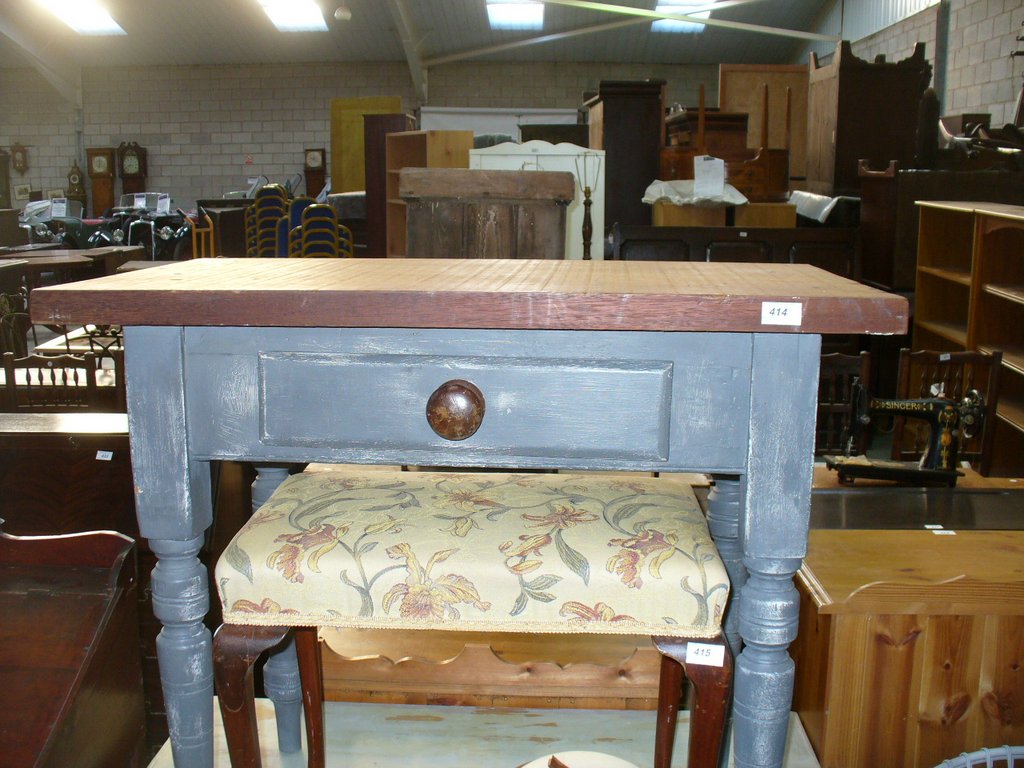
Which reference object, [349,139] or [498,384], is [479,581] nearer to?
[498,384]

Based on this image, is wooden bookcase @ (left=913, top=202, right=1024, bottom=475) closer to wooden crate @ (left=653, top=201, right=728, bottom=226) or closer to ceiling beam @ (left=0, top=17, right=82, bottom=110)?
wooden crate @ (left=653, top=201, right=728, bottom=226)

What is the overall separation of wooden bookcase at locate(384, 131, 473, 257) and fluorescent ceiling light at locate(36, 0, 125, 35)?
5.92 metres

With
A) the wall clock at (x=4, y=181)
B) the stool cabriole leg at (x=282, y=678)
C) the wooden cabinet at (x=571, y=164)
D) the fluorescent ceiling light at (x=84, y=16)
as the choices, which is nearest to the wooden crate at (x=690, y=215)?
the wooden cabinet at (x=571, y=164)

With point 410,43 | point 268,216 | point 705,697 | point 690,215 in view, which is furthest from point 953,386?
point 410,43

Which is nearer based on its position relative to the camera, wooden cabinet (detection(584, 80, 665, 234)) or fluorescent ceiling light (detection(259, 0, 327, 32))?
wooden cabinet (detection(584, 80, 665, 234))

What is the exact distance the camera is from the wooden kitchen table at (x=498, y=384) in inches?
40.7

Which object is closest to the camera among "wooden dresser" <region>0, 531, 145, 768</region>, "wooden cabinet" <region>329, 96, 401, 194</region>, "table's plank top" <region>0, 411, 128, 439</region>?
"wooden dresser" <region>0, 531, 145, 768</region>

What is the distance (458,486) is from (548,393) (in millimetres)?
302

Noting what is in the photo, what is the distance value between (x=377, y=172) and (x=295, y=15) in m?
4.29

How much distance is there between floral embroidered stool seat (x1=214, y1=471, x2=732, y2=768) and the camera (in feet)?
3.65

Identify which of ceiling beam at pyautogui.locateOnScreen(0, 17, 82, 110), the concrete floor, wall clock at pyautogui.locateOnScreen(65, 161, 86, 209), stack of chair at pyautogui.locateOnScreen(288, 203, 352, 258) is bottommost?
the concrete floor

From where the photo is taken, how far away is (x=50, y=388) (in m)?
3.19

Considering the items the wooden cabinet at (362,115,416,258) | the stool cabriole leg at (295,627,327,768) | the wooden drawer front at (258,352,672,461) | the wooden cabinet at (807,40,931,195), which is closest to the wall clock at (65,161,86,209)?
the wooden cabinet at (362,115,416,258)

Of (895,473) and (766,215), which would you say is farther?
(766,215)
